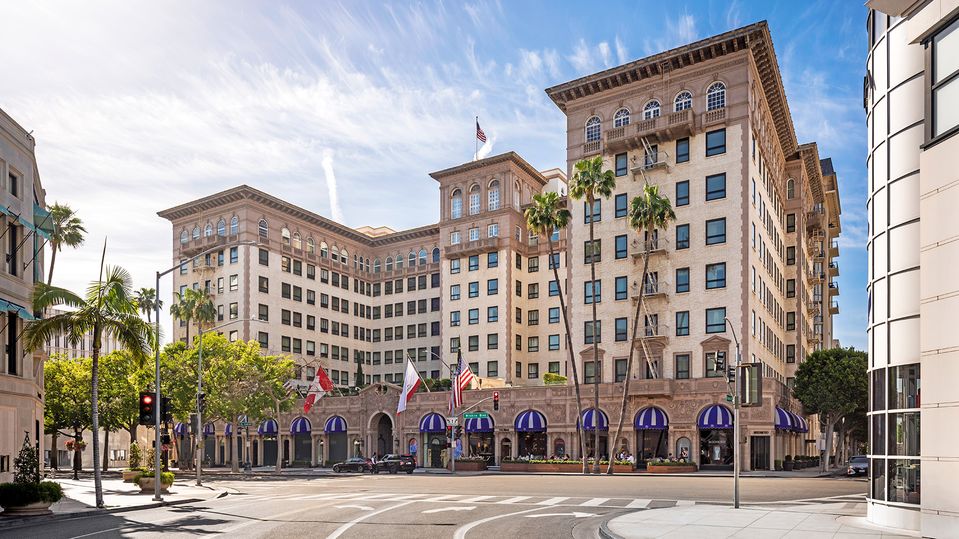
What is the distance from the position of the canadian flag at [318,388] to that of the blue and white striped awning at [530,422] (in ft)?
54.4

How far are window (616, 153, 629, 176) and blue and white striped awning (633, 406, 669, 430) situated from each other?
1947 cm

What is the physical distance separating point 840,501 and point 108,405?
202 ft

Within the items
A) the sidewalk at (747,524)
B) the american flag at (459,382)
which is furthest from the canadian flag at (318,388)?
the sidewalk at (747,524)

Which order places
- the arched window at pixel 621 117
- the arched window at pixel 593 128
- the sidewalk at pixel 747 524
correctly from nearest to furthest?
1. the sidewalk at pixel 747 524
2. the arched window at pixel 621 117
3. the arched window at pixel 593 128

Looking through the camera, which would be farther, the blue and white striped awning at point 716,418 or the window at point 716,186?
the window at point 716,186

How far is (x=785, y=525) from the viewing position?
816 inches

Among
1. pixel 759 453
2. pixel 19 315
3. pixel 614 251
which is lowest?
pixel 759 453

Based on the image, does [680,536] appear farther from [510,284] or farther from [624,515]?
[510,284]

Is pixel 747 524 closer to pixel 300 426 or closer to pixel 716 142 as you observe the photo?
pixel 716 142

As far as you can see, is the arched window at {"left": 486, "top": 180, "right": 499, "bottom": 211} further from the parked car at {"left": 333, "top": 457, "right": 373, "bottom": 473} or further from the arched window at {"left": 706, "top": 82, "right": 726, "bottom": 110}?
the parked car at {"left": 333, "top": 457, "right": 373, "bottom": 473}

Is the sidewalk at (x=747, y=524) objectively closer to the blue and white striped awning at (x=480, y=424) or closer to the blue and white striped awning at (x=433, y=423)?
the blue and white striped awning at (x=480, y=424)

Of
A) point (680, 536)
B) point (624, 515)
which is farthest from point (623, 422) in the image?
point (680, 536)

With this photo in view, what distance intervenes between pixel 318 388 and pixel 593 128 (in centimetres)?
3404

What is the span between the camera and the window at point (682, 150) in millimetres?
66750
